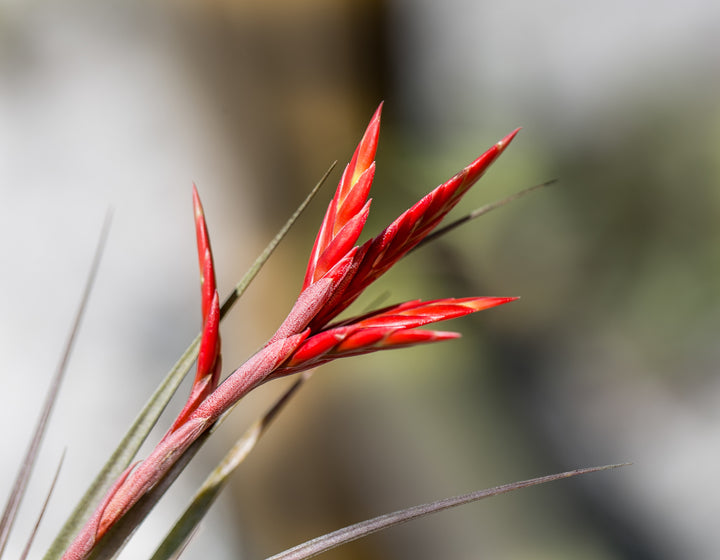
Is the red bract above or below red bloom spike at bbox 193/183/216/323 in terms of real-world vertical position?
below

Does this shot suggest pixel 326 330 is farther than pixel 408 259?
No

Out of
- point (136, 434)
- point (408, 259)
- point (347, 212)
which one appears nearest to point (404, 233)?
point (347, 212)

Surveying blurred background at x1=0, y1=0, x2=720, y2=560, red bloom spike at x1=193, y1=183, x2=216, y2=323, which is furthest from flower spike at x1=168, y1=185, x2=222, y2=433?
blurred background at x1=0, y1=0, x2=720, y2=560

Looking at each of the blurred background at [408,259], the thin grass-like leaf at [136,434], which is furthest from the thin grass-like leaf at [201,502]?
the blurred background at [408,259]

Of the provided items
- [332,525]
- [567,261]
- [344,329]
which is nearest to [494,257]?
[567,261]

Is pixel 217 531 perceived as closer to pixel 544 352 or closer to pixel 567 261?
pixel 544 352

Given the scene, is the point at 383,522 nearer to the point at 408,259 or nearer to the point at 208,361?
the point at 208,361

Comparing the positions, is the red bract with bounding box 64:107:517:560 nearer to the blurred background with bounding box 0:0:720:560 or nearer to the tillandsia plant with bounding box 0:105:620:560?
the tillandsia plant with bounding box 0:105:620:560
